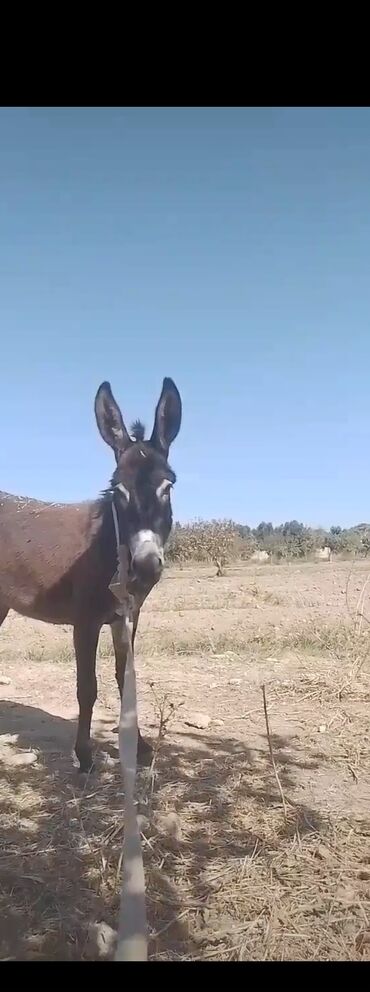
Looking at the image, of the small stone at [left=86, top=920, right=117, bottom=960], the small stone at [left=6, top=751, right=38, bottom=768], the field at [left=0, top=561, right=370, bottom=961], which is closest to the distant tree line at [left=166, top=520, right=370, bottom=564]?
the field at [left=0, top=561, right=370, bottom=961]

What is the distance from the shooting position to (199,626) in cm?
→ 1053

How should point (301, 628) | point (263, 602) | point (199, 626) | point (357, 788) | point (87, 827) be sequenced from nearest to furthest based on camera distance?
point (87, 827), point (357, 788), point (301, 628), point (199, 626), point (263, 602)

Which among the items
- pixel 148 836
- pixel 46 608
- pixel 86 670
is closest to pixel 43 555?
pixel 46 608

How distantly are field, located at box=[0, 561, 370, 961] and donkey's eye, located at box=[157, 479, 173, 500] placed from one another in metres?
1.33

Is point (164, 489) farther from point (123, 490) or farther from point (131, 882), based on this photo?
point (131, 882)

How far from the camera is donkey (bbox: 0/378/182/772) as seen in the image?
3.94m

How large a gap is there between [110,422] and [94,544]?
1.09m

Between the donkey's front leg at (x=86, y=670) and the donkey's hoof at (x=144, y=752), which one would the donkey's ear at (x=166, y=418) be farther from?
the donkey's hoof at (x=144, y=752)

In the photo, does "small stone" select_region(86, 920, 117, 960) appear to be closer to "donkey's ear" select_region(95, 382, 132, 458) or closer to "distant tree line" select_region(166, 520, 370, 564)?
"donkey's ear" select_region(95, 382, 132, 458)

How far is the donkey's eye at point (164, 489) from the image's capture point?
157 inches

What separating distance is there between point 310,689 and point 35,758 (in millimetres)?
2878

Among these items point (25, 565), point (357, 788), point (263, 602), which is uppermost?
point (25, 565)
